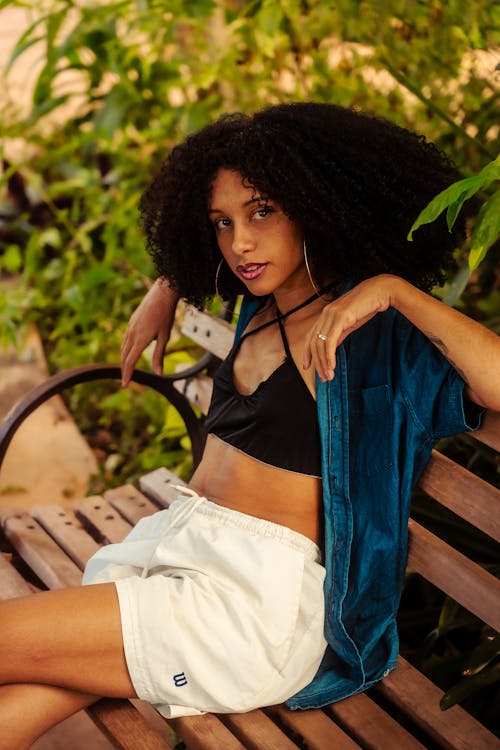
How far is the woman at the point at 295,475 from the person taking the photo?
6.01ft

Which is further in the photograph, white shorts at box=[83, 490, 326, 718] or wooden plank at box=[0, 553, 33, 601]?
wooden plank at box=[0, 553, 33, 601]

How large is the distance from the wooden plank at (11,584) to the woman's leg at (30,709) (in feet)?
1.60

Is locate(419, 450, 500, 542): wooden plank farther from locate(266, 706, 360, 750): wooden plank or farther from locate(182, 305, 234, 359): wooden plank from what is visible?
locate(182, 305, 234, 359): wooden plank

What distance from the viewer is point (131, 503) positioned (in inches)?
111

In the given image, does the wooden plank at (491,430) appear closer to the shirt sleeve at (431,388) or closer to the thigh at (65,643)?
the shirt sleeve at (431,388)

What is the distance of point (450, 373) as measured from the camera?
1791 millimetres

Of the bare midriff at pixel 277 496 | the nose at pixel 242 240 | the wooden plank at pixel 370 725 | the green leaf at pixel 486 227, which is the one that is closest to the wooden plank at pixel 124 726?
the wooden plank at pixel 370 725

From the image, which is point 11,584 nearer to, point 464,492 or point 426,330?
point 464,492

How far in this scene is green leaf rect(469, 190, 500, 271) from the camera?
1.47m

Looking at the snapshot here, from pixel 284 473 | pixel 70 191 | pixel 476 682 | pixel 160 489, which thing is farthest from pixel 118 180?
pixel 476 682

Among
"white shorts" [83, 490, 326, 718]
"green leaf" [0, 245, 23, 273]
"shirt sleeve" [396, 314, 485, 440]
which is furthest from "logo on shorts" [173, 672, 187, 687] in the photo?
"green leaf" [0, 245, 23, 273]

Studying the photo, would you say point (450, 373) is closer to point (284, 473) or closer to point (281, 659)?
point (284, 473)

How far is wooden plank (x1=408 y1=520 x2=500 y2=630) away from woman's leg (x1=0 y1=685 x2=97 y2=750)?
0.78 metres

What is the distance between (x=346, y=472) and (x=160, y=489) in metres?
1.03
